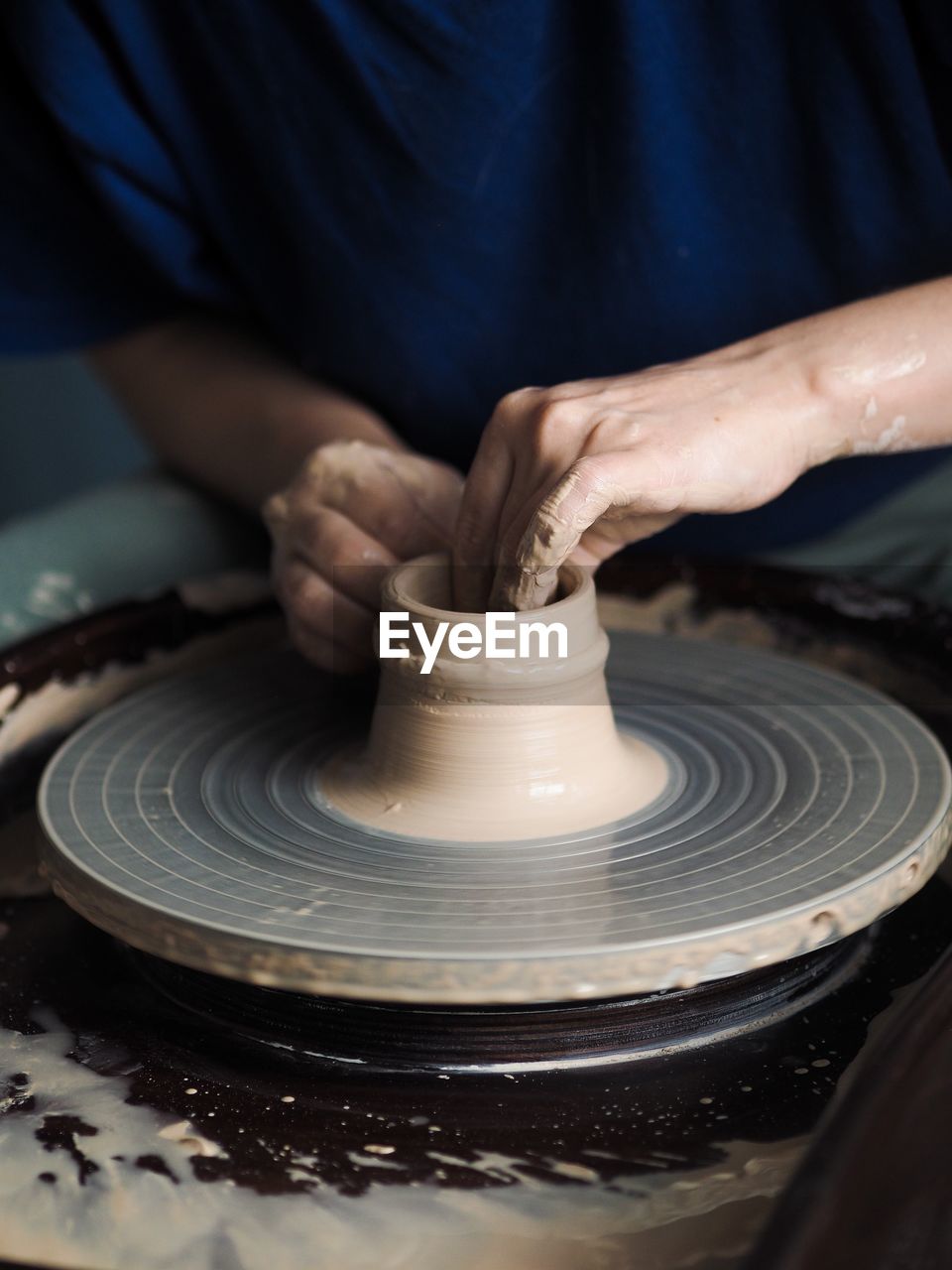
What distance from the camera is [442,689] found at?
1032 mm

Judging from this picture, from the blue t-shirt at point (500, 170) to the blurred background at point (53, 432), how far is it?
1819mm

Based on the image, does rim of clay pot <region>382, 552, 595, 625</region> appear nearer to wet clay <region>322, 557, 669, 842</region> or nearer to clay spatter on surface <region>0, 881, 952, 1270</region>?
wet clay <region>322, 557, 669, 842</region>

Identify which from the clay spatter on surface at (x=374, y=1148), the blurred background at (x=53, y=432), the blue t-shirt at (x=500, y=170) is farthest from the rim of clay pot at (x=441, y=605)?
the blurred background at (x=53, y=432)

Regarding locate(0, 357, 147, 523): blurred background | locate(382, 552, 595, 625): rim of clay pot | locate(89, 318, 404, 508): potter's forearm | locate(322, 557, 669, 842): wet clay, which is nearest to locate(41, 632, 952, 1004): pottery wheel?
locate(322, 557, 669, 842): wet clay

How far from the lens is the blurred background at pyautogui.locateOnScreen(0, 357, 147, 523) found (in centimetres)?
354

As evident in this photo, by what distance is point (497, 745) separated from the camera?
1.05 metres

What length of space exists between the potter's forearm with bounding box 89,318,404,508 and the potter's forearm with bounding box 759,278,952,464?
0.64 metres

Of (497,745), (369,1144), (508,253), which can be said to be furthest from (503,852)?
(508,253)

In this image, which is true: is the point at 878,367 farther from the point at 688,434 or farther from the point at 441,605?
the point at 441,605

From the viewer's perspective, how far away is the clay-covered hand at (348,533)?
1.26 meters

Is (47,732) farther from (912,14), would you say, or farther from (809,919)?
(912,14)

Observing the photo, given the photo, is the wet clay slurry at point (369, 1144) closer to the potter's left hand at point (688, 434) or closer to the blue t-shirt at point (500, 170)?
the potter's left hand at point (688, 434)

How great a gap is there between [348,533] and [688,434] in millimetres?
385

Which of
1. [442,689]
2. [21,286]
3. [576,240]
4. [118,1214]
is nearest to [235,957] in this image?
[118,1214]
